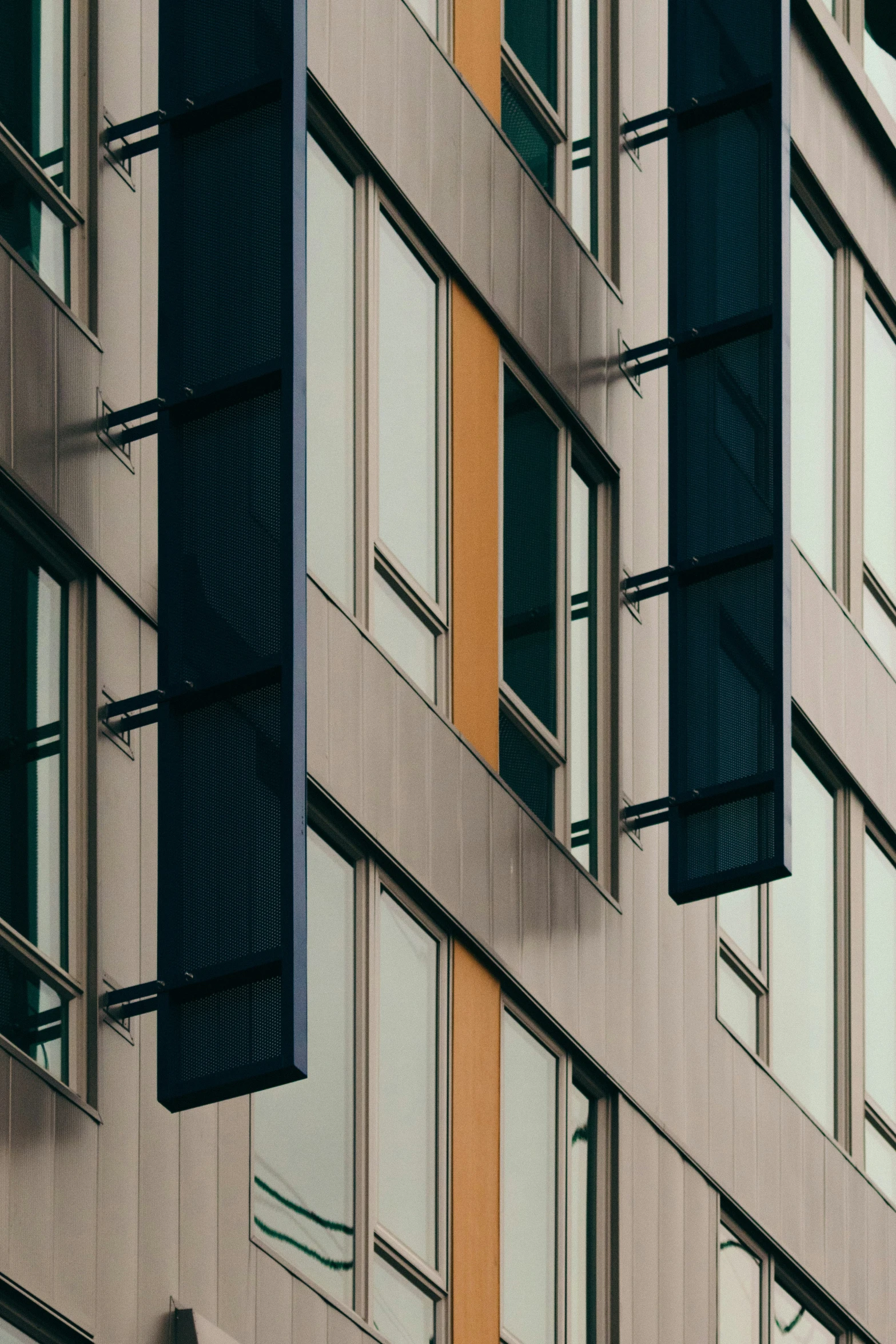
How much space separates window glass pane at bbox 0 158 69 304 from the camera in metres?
13.2

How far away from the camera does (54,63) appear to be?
13.7 m

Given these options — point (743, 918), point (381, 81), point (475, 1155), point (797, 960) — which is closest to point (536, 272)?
point (381, 81)

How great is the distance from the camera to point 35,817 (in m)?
12.7

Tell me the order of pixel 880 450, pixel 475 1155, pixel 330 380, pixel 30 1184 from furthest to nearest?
pixel 880 450, pixel 475 1155, pixel 330 380, pixel 30 1184

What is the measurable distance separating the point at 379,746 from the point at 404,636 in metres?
1.07

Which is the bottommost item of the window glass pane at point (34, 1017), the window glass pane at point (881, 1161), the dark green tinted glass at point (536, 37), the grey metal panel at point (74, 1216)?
the grey metal panel at point (74, 1216)

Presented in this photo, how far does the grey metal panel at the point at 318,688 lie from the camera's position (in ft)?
48.5

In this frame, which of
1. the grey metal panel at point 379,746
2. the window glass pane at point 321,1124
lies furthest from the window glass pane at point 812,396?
the window glass pane at point 321,1124

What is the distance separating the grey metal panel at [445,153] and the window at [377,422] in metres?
0.26

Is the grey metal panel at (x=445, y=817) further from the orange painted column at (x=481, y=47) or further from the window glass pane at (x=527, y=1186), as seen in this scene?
the orange painted column at (x=481, y=47)

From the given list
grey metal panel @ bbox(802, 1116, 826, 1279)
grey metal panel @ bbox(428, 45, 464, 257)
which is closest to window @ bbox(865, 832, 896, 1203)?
grey metal panel @ bbox(802, 1116, 826, 1279)

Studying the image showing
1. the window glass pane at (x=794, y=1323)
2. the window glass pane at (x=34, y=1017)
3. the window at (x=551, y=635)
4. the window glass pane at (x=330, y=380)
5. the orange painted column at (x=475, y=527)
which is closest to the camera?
the window glass pane at (x=34, y=1017)

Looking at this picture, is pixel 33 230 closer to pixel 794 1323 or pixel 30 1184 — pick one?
pixel 30 1184

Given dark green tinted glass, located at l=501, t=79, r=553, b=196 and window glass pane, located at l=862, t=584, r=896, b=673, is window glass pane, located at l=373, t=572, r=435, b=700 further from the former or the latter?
window glass pane, located at l=862, t=584, r=896, b=673
